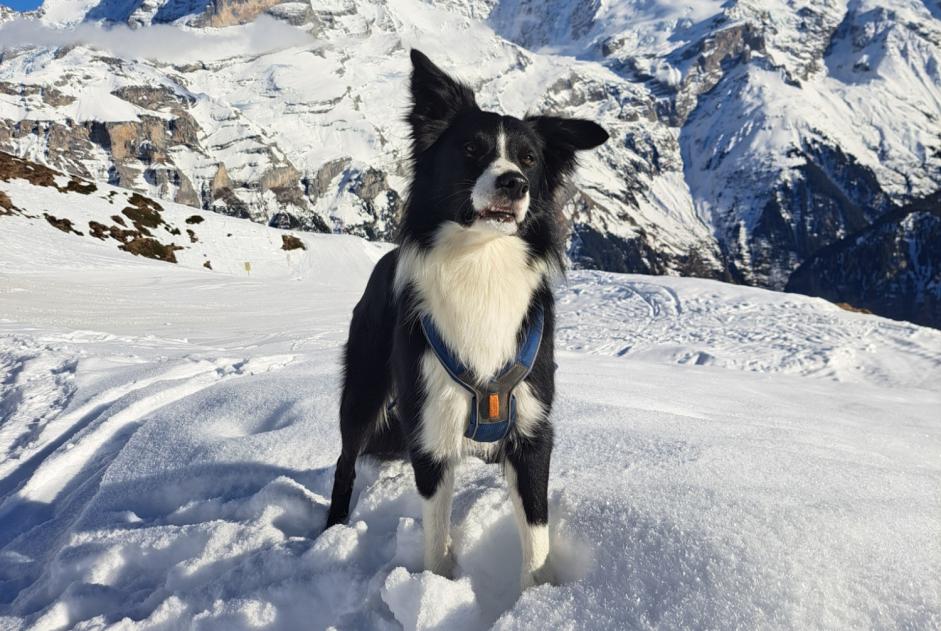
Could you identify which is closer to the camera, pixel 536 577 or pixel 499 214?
pixel 536 577

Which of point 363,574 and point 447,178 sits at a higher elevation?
point 447,178

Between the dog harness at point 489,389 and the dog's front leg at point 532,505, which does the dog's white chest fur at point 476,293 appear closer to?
the dog harness at point 489,389

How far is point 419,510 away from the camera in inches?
140

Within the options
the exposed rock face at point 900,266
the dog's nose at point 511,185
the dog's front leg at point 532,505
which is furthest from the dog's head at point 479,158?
the exposed rock face at point 900,266

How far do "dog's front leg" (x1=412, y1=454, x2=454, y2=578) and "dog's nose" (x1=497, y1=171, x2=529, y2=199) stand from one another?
4.44 feet

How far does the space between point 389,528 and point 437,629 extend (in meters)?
0.96

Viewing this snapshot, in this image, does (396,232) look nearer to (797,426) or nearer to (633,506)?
(633,506)

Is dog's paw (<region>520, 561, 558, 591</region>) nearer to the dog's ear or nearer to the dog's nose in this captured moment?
the dog's nose

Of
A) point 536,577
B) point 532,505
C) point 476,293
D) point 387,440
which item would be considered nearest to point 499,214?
point 476,293

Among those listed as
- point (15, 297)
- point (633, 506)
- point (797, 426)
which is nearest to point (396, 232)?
point (633, 506)

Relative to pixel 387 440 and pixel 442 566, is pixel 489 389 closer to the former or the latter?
pixel 442 566

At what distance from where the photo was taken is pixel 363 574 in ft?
9.58

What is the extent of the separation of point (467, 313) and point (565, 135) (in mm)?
1226

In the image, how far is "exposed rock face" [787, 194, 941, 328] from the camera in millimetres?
167625
